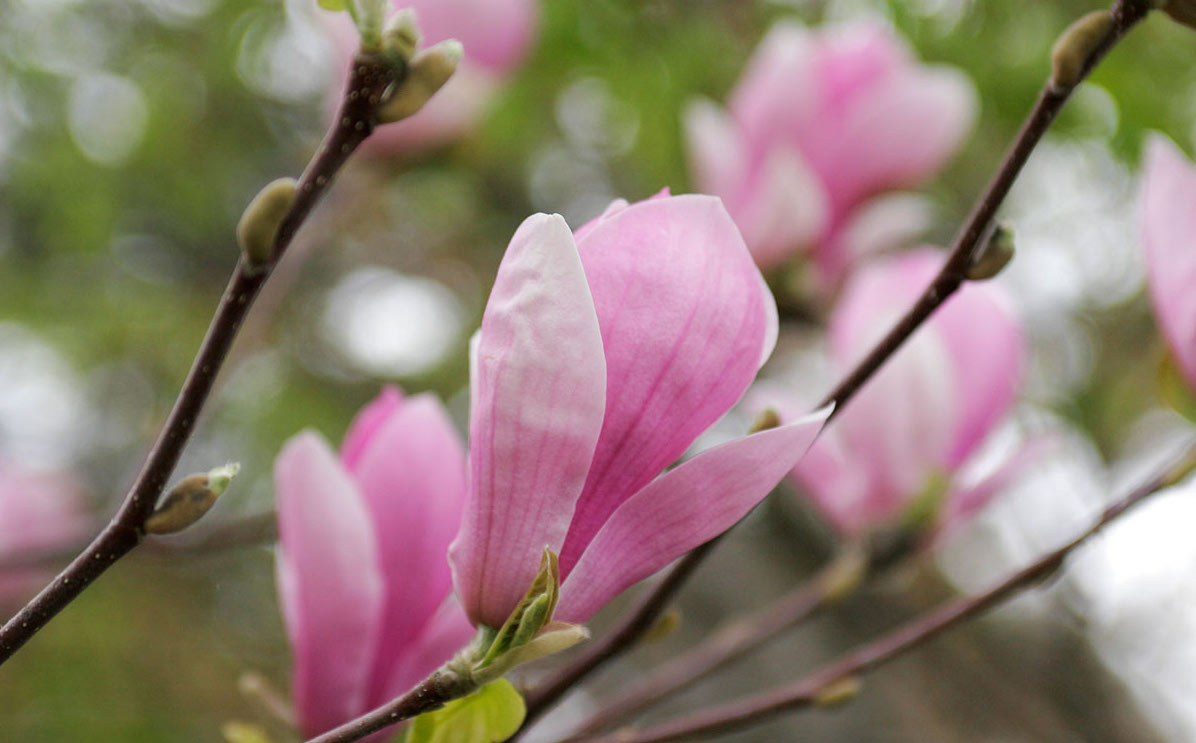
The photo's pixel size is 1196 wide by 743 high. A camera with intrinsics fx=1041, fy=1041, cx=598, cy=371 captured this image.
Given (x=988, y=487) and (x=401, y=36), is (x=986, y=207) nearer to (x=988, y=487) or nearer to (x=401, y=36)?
(x=401, y=36)

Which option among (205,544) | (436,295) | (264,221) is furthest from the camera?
(436,295)

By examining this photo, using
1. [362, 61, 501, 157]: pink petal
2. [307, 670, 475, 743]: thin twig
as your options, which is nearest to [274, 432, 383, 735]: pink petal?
[307, 670, 475, 743]: thin twig

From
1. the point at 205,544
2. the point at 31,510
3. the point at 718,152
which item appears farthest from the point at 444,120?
the point at 31,510

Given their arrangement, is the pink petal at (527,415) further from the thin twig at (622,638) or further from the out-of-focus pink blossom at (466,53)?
the out-of-focus pink blossom at (466,53)

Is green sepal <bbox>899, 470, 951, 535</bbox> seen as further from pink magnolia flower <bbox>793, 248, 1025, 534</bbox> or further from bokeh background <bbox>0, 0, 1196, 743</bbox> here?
bokeh background <bbox>0, 0, 1196, 743</bbox>

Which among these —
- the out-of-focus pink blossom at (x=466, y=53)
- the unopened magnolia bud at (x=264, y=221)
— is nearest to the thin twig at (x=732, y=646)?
the unopened magnolia bud at (x=264, y=221)

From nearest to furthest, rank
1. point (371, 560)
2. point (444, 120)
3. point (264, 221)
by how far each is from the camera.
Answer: point (264, 221) → point (371, 560) → point (444, 120)

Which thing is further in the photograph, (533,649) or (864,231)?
(864,231)
